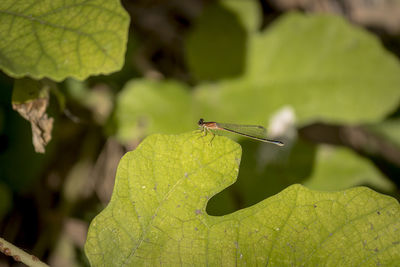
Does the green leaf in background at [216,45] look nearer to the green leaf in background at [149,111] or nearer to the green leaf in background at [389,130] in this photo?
the green leaf in background at [149,111]

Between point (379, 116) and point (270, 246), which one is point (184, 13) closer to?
point (379, 116)

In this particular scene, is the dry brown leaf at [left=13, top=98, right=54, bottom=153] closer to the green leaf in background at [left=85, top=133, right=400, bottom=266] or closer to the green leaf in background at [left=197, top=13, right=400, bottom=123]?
the green leaf in background at [left=85, top=133, right=400, bottom=266]

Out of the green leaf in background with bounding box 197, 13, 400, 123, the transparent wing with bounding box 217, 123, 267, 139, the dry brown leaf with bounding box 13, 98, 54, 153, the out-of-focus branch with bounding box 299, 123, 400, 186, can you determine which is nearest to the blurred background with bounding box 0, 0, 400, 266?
the green leaf in background with bounding box 197, 13, 400, 123

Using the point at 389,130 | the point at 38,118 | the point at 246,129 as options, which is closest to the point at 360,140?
the point at 389,130

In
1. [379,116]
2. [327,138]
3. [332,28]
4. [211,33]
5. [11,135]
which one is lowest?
[327,138]

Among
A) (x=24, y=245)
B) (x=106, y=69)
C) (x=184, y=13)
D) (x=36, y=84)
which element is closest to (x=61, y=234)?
(x=24, y=245)

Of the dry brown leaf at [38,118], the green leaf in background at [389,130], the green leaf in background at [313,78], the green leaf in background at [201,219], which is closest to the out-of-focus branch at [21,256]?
the green leaf in background at [201,219]

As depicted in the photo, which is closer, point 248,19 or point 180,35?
point 248,19
